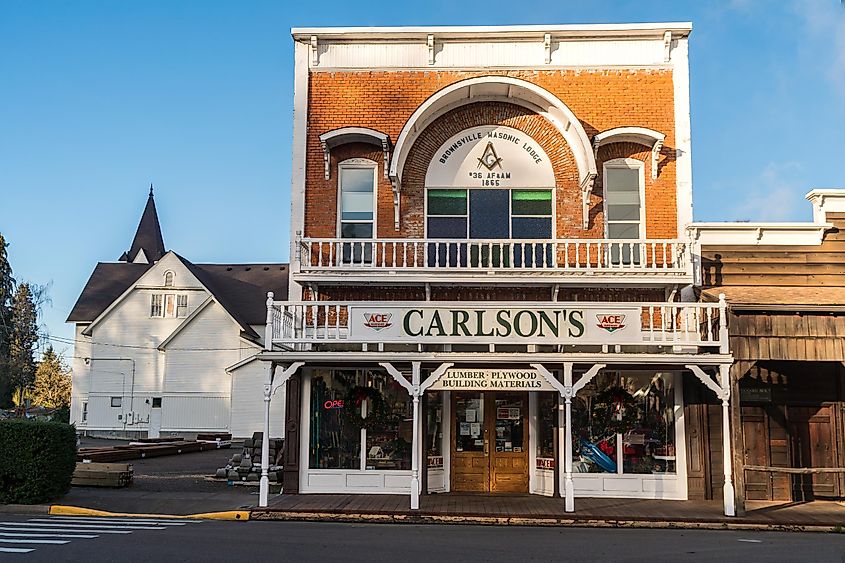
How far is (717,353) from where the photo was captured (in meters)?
16.2

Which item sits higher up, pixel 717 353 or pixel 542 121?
pixel 542 121

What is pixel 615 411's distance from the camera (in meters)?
17.2

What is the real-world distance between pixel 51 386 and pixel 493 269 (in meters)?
52.6

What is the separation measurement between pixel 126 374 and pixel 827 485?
3656 centimetres

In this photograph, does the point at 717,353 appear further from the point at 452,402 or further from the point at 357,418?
the point at 357,418

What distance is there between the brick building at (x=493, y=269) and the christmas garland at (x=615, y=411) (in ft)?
0.13

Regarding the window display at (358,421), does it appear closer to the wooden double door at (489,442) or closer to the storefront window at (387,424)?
the storefront window at (387,424)

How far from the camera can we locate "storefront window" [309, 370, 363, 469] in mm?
17297

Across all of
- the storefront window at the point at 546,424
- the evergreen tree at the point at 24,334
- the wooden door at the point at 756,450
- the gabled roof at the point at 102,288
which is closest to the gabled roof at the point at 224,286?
the gabled roof at the point at 102,288

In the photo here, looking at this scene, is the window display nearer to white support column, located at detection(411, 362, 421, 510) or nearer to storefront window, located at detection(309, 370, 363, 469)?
storefront window, located at detection(309, 370, 363, 469)

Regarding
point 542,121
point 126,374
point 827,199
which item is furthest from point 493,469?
point 126,374

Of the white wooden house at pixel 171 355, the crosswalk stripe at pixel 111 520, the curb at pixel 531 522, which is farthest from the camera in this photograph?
the white wooden house at pixel 171 355

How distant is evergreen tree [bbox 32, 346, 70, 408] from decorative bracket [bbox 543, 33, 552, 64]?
50.4 m

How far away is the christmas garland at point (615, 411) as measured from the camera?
56.1ft
